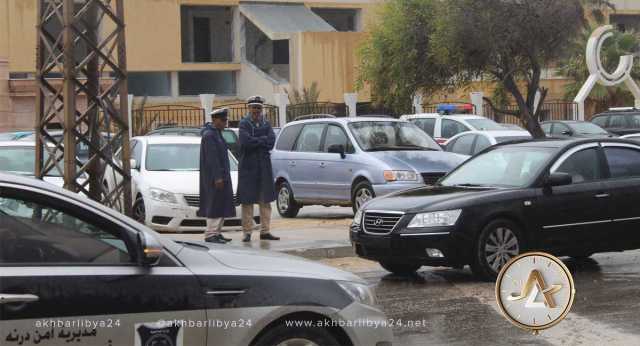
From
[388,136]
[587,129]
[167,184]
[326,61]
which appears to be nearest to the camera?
[167,184]

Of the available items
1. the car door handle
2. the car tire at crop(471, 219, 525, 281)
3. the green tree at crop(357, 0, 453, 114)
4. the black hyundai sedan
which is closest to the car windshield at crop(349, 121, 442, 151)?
the green tree at crop(357, 0, 453, 114)

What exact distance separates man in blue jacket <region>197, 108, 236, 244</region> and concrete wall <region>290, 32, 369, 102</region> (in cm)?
3235

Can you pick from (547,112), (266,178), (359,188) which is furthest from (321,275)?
(547,112)

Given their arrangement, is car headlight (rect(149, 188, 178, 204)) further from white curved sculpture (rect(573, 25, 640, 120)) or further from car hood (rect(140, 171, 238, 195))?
white curved sculpture (rect(573, 25, 640, 120))

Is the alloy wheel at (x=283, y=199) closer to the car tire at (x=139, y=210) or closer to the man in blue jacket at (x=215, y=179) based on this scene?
the car tire at (x=139, y=210)

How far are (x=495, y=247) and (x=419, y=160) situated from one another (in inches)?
257

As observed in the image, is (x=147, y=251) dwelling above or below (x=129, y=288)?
above

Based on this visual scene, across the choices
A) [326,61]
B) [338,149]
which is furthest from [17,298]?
[326,61]

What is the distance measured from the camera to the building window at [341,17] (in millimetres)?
53156

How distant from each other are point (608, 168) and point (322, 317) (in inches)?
279

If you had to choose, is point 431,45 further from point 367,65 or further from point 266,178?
point 266,178

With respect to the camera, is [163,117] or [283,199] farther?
[163,117]

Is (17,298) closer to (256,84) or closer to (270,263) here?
(270,263)

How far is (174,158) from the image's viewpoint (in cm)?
1820
